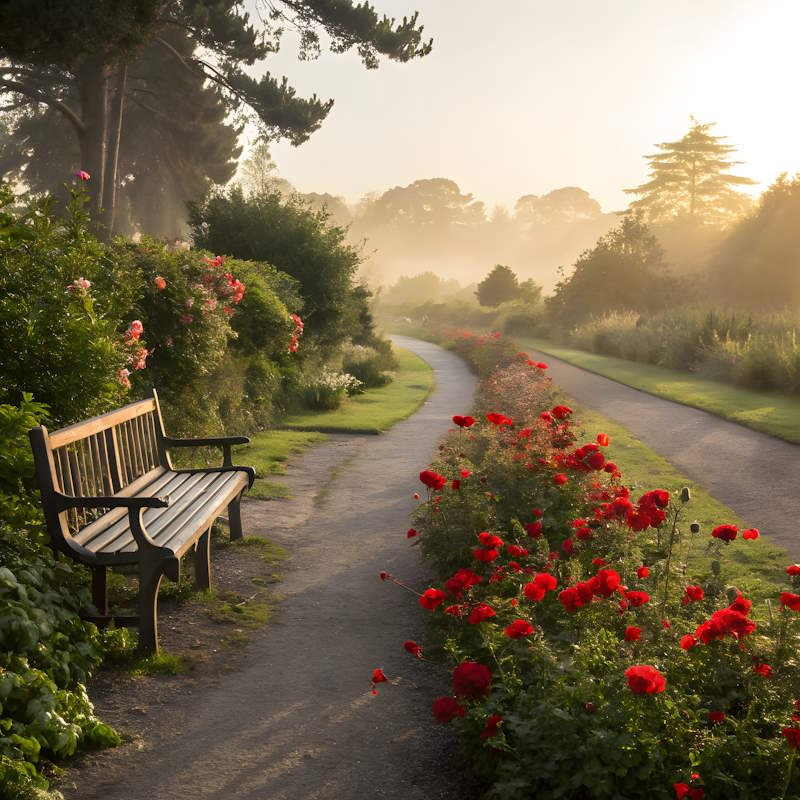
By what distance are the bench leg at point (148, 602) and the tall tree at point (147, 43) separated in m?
13.0

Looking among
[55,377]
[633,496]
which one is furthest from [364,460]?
[55,377]

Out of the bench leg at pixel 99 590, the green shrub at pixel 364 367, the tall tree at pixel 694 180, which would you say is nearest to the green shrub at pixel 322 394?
the green shrub at pixel 364 367

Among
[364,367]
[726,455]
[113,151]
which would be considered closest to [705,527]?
[726,455]

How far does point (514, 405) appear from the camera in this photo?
36.8ft

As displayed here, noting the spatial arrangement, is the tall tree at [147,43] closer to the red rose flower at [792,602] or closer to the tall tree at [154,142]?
the tall tree at [154,142]

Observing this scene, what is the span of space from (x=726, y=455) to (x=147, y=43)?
47.5 feet

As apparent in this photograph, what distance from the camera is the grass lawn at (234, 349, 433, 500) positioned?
948cm

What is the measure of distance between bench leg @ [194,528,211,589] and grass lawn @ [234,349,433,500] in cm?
282

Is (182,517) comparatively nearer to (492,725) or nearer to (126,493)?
(126,493)

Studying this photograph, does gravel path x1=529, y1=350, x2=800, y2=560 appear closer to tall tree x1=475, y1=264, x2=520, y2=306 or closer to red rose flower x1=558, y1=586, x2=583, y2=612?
red rose flower x1=558, y1=586, x2=583, y2=612

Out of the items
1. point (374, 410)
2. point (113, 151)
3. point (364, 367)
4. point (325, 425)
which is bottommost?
point (374, 410)

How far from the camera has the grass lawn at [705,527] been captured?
5.55m

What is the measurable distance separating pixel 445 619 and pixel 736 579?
7.48ft

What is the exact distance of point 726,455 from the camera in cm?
1015
